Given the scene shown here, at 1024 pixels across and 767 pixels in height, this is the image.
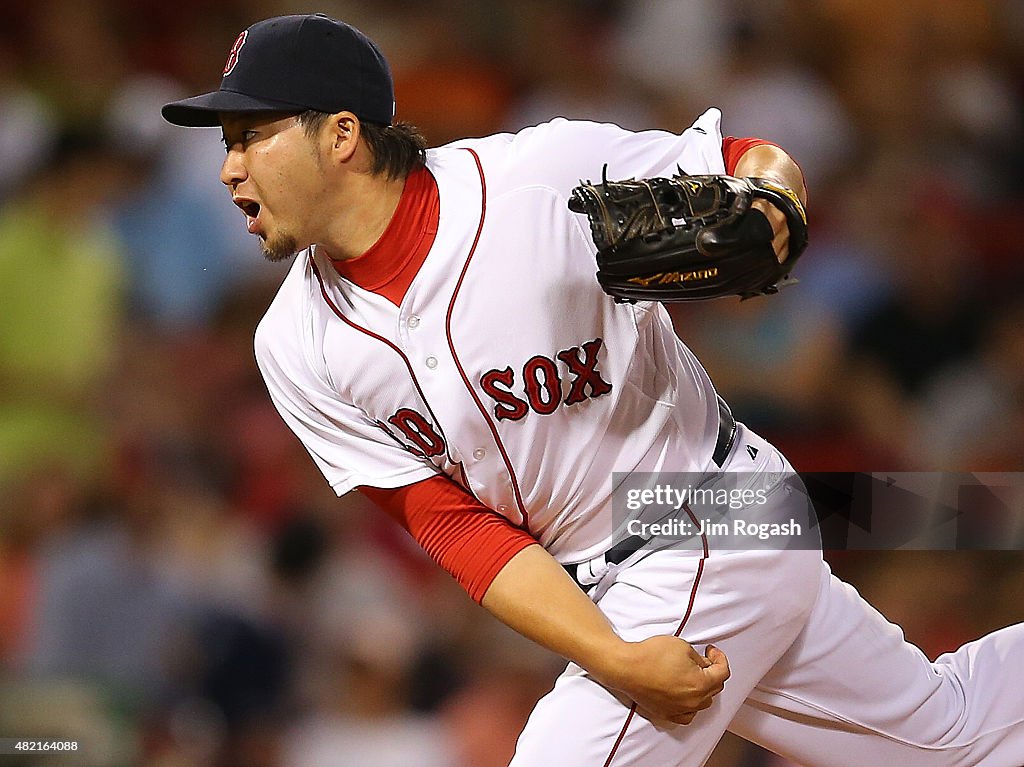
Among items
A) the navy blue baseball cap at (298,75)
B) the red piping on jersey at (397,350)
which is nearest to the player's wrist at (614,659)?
the red piping on jersey at (397,350)

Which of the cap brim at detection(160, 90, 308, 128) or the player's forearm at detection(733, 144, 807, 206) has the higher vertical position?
the cap brim at detection(160, 90, 308, 128)

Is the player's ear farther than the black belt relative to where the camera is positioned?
No

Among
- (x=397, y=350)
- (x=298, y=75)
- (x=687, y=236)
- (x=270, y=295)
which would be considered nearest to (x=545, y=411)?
(x=397, y=350)

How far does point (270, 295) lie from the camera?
2.58 meters

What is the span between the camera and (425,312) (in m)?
1.25

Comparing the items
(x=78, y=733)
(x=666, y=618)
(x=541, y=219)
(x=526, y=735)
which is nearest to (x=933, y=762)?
(x=666, y=618)

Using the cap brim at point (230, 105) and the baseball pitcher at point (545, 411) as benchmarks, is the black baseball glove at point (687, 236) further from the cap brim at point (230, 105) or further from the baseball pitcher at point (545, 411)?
the cap brim at point (230, 105)

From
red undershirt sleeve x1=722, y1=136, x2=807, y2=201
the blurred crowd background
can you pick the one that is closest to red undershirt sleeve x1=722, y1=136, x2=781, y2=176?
red undershirt sleeve x1=722, y1=136, x2=807, y2=201

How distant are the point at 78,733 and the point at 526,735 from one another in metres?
1.23

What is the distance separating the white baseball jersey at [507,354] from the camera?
1.23 meters

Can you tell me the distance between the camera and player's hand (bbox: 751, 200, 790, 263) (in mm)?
1102

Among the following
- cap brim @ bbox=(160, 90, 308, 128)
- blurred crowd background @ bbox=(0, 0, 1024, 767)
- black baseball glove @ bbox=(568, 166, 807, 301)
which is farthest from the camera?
blurred crowd background @ bbox=(0, 0, 1024, 767)

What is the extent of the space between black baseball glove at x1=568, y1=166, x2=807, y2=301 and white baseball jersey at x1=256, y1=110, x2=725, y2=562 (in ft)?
0.39

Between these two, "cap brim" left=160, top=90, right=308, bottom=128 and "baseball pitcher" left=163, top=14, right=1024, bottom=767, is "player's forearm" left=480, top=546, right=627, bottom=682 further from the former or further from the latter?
"cap brim" left=160, top=90, right=308, bottom=128
